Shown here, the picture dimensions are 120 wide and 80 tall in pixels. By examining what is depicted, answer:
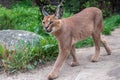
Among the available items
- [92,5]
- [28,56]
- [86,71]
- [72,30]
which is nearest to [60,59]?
[86,71]

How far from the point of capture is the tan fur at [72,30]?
6.48 m

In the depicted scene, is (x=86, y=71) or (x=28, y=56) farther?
(x=28, y=56)

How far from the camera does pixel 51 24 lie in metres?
6.32

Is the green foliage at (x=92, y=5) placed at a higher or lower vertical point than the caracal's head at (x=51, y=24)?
lower

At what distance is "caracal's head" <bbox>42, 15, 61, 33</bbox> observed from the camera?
6.29 metres

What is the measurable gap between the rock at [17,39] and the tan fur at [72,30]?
102 centimetres

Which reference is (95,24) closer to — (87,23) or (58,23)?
(87,23)

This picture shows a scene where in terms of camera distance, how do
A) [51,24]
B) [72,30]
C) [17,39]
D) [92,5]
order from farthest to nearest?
[92,5] → [17,39] → [72,30] → [51,24]

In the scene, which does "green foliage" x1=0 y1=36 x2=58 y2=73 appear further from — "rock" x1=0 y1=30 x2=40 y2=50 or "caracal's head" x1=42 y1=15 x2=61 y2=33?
"caracal's head" x1=42 y1=15 x2=61 y2=33

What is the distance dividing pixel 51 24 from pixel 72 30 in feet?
2.16

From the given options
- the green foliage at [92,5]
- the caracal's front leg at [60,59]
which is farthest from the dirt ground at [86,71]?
the green foliage at [92,5]

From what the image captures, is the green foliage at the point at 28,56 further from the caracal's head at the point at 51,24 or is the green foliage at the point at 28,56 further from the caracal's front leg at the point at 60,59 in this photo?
the caracal's head at the point at 51,24

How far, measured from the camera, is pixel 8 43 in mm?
7652

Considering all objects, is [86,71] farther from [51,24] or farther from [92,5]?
[92,5]
